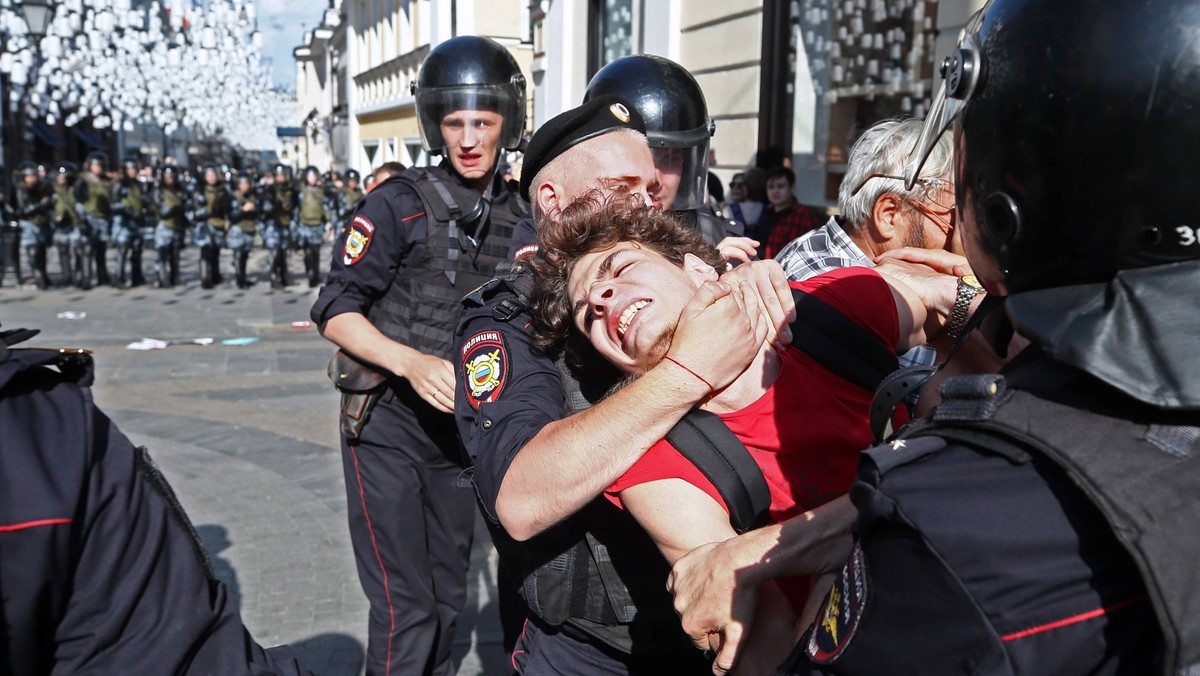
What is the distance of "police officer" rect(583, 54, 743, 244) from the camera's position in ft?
9.67

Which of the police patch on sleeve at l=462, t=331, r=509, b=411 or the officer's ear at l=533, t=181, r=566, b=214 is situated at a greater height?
the officer's ear at l=533, t=181, r=566, b=214

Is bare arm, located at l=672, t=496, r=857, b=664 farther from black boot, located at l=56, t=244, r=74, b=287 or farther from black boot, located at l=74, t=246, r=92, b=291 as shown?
black boot, located at l=56, t=244, r=74, b=287

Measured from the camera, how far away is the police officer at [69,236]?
1470 centimetres

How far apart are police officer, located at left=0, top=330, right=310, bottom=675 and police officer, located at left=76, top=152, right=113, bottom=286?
49.3 feet

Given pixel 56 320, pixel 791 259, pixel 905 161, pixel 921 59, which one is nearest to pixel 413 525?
pixel 791 259

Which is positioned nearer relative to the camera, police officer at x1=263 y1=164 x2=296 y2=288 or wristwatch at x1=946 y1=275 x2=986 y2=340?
wristwatch at x1=946 y1=275 x2=986 y2=340

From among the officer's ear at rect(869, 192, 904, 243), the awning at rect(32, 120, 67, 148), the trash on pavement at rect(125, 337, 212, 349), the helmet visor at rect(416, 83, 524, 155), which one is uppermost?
the awning at rect(32, 120, 67, 148)

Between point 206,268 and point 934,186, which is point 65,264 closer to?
point 206,268

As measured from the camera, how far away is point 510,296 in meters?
1.87

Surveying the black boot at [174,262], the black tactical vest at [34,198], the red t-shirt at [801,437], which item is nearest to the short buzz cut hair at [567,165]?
the red t-shirt at [801,437]

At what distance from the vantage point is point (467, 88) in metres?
3.29

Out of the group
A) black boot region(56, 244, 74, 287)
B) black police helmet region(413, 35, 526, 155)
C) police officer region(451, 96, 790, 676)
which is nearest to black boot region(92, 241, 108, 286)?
black boot region(56, 244, 74, 287)

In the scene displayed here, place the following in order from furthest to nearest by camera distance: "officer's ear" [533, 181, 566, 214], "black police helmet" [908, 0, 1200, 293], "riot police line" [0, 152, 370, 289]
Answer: "riot police line" [0, 152, 370, 289] < "officer's ear" [533, 181, 566, 214] < "black police helmet" [908, 0, 1200, 293]

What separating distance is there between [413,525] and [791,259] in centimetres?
140
